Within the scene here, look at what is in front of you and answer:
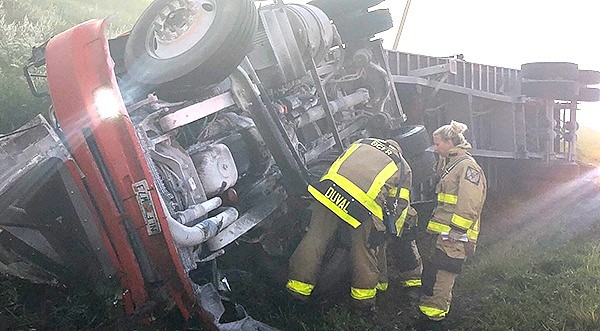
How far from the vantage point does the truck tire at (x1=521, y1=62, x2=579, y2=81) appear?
8555 mm

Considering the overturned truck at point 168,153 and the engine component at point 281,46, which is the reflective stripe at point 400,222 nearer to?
the overturned truck at point 168,153

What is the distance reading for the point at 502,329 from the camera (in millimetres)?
3568

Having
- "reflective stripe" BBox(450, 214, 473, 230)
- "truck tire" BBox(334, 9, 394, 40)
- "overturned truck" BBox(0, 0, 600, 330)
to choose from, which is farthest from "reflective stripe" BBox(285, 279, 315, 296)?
"truck tire" BBox(334, 9, 394, 40)

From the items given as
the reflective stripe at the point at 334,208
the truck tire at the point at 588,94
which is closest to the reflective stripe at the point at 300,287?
the reflective stripe at the point at 334,208

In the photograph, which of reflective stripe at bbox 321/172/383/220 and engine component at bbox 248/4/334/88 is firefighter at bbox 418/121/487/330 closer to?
reflective stripe at bbox 321/172/383/220

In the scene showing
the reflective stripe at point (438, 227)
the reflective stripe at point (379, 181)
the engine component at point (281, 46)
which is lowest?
the reflective stripe at point (438, 227)

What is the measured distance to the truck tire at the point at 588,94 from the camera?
29.8ft

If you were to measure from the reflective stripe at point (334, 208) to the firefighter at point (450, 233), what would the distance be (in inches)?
24.6

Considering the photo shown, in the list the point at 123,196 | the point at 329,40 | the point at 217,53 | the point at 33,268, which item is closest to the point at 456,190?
the point at 329,40

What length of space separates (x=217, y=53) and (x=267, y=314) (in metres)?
1.64

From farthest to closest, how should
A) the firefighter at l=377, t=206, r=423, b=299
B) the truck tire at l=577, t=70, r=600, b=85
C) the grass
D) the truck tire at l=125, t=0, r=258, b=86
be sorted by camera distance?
the grass, the truck tire at l=577, t=70, r=600, b=85, the firefighter at l=377, t=206, r=423, b=299, the truck tire at l=125, t=0, r=258, b=86

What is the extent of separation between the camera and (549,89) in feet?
27.7

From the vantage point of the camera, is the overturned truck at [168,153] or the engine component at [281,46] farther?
the engine component at [281,46]

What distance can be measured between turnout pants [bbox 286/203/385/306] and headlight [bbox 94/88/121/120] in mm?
1658
